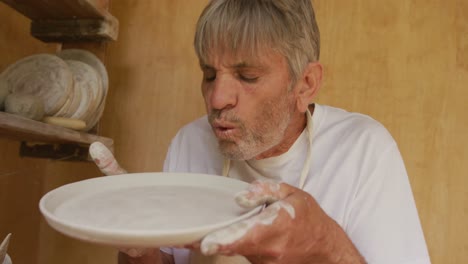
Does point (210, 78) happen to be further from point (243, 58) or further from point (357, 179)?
point (357, 179)

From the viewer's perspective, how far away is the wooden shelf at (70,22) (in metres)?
1.60

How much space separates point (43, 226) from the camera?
2049 millimetres

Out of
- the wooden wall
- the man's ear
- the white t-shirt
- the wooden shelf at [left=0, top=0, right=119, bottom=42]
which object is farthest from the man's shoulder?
the wooden shelf at [left=0, top=0, right=119, bottom=42]

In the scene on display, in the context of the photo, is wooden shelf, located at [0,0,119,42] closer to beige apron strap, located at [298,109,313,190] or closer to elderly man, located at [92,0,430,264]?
elderly man, located at [92,0,430,264]

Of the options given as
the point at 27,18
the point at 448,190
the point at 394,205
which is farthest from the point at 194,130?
the point at 448,190

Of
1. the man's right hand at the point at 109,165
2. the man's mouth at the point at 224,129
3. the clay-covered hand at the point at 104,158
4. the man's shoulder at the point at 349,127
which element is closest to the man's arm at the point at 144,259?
the man's right hand at the point at 109,165

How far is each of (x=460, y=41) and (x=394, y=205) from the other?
1.24 m

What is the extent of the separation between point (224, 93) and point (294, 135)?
322mm

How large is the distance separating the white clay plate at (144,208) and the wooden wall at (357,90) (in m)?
1.09

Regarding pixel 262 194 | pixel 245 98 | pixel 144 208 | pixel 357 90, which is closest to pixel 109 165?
pixel 144 208

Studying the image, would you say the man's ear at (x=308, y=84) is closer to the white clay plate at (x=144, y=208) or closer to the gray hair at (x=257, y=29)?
the gray hair at (x=257, y=29)

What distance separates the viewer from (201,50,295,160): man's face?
1.08 m

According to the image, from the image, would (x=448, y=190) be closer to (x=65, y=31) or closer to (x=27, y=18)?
(x=65, y=31)

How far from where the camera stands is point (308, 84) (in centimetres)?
122
